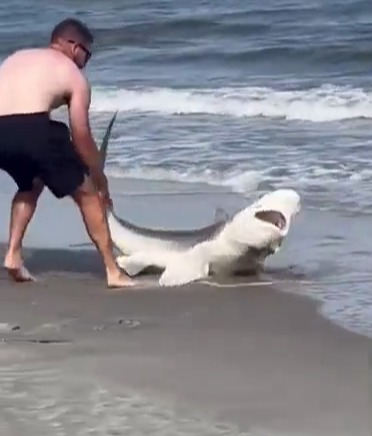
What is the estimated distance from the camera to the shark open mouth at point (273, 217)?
700 centimetres

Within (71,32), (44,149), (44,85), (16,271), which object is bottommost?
(16,271)

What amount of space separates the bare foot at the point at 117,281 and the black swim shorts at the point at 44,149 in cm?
45

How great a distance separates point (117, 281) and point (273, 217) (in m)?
0.81

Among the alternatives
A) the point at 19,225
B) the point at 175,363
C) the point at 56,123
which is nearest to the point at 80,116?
the point at 56,123

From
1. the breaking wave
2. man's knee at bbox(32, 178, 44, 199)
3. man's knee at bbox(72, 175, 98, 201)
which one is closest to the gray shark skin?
man's knee at bbox(72, 175, 98, 201)

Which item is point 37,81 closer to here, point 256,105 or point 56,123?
point 56,123

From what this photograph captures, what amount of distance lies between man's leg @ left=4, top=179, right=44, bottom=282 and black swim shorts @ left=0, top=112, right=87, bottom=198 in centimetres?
34

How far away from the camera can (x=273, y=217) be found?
7039 mm

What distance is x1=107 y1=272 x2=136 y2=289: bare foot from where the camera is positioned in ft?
22.8

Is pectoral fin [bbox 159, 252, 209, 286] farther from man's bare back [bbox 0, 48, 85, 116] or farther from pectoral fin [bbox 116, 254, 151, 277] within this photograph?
man's bare back [bbox 0, 48, 85, 116]

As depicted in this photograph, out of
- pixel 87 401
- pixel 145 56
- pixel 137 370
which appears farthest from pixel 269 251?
pixel 145 56

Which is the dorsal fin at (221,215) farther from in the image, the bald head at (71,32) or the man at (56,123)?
the bald head at (71,32)

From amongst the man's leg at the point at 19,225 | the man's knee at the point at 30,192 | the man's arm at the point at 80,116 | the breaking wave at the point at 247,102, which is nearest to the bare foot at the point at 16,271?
the man's leg at the point at 19,225

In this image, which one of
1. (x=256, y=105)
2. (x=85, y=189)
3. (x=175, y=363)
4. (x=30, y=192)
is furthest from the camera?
(x=256, y=105)
